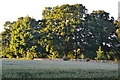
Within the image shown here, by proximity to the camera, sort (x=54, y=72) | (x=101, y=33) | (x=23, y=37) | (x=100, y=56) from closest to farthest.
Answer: (x=54, y=72), (x=100, y=56), (x=101, y=33), (x=23, y=37)

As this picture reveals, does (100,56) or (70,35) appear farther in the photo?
(70,35)

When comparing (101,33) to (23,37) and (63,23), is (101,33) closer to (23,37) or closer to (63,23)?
(63,23)

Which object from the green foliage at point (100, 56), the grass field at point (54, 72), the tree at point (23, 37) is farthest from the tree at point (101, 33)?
the grass field at point (54, 72)

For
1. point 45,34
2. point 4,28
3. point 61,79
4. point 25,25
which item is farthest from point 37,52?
point 61,79

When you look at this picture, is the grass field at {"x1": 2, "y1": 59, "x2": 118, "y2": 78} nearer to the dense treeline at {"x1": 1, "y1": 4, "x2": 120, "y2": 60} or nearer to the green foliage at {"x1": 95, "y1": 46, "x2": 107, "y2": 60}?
the green foliage at {"x1": 95, "y1": 46, "x2": 107, "y2": 60}

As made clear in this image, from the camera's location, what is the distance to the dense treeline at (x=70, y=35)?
45.2 m

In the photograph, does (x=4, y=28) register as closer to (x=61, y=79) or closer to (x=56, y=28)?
(x=56, y=28)

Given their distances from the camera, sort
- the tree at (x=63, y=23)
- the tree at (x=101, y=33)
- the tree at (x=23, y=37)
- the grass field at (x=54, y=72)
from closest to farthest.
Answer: the grass field at (x=54, y=72), the tree at (x=101, y=33), the tree at (x=63, y=23), the tree at (x=23, y=37)

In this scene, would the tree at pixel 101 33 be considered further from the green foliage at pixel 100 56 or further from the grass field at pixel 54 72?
the grass field at pixel 54 72

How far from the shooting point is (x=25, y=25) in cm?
5191

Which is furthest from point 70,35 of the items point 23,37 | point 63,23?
point 23,37

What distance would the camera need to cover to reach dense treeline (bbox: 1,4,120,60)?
45250 millimetres

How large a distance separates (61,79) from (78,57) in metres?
35.3

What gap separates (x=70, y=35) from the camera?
46.3 metres
